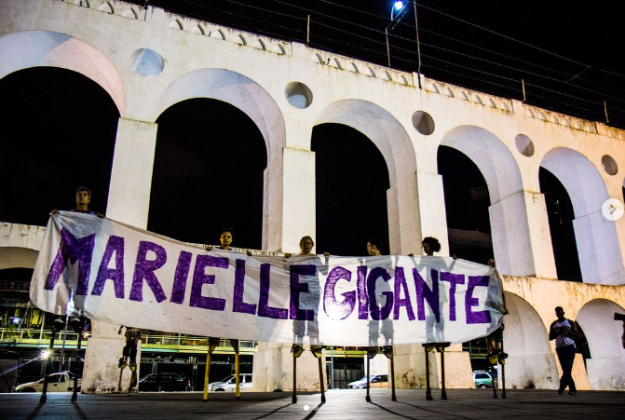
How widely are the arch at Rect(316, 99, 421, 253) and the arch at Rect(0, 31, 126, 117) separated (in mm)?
5330

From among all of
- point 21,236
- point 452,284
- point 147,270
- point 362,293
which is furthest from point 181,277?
point 21,236

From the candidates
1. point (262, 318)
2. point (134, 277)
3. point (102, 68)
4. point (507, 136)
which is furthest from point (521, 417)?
point (507, 136)

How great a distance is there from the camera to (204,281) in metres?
6.12

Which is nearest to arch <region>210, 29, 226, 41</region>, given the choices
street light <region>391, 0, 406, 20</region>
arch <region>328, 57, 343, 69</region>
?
arch <region>328, 57, 343, 69</region>

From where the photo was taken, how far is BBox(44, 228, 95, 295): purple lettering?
5391 millimetres

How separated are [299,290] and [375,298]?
1159 mm

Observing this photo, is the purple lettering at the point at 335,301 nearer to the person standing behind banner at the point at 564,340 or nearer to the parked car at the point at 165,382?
the person standing behind banner at the point at 564,340

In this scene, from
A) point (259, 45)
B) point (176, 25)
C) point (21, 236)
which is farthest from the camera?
point (259, 45)

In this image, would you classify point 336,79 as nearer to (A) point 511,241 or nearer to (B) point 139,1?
(B) point 139,1

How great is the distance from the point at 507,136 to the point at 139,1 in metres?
11.4

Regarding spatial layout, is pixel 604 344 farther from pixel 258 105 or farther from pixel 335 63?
pixel 258 105

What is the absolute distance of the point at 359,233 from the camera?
24.4m

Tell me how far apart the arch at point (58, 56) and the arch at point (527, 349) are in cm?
1161

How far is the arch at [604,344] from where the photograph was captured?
1435 centimetres
